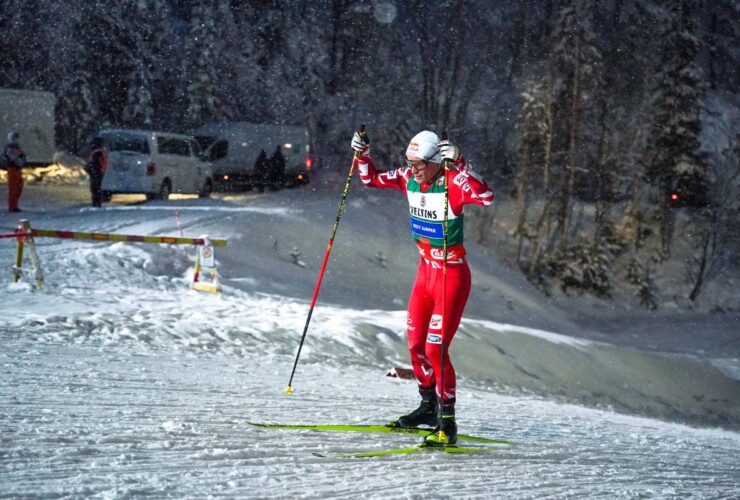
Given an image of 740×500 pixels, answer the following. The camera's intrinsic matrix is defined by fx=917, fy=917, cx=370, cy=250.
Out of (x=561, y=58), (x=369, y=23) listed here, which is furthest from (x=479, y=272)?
(x=369, y=23)

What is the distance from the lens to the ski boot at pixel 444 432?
6531 millimetres

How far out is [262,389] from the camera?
8.73 metres

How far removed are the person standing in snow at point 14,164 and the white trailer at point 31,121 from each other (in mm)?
12376

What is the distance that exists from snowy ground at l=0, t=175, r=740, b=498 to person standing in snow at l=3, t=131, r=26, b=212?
0.65m

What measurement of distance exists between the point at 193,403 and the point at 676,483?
12.3ft

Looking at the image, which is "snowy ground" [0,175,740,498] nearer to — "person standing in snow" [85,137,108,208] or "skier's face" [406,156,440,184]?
"person standing in snow" [85,137,108,208]

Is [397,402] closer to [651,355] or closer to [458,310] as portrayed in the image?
[458,310]

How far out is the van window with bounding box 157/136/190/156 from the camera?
2700 centimetres

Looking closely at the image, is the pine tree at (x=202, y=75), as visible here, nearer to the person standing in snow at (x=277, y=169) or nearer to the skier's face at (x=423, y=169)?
the person standing in snow at (x=277, y=169)

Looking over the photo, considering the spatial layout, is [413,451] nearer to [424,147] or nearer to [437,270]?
[437,270]

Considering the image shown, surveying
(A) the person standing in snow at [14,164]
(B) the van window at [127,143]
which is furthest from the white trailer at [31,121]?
(A) the person standing in snow at [14,164]

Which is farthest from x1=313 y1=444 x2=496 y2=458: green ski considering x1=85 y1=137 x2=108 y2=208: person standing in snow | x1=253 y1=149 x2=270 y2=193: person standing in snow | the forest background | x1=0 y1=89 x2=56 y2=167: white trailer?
x1=253 y1=149 x2=270 y2=193: person standing in snow

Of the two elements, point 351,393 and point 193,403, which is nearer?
point 193,403

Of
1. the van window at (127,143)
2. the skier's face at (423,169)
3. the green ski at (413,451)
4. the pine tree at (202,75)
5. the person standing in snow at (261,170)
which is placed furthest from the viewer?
the pine tree at (202,75)
